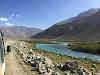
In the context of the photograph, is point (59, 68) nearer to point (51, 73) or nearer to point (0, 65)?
point (51, 73)

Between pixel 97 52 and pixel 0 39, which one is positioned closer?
pixel 0 39

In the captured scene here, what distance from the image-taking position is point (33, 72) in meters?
18.4

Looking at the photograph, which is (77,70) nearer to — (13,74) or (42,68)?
(42,68)

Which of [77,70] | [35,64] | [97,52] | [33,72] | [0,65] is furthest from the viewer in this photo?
[97,52]

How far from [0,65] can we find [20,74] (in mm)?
8872

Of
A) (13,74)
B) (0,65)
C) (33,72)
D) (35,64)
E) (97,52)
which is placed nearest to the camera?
(0,65)

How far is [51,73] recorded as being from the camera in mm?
18141

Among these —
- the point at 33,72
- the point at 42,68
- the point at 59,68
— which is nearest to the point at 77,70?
the point at 59,68

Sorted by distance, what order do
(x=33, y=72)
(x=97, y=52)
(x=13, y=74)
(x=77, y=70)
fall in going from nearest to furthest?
1. (x=13, y=74)
2. (x=33, y=72)
3. (x=77, y=70)
4. (x=97, y=52)

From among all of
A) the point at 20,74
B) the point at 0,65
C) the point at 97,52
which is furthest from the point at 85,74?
the point at 97,52

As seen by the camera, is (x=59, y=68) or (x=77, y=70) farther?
(x=59, y=68)

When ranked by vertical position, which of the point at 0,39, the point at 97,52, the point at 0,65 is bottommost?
the point at 97,52

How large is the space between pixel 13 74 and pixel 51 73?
173 inches

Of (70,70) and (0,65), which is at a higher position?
(0,65)
